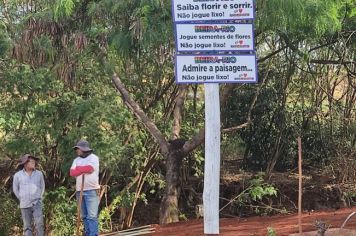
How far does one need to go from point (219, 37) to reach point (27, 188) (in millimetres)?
Answer: 5158

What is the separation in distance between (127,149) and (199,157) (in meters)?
2.00

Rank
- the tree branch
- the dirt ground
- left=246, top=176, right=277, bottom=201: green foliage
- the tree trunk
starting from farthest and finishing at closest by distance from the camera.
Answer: left=246, top=176, right=277, bottom=201: green foliage < the tree trunk < the tree branch < the dirt ground

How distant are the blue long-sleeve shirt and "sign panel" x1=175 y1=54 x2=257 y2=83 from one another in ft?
15.8

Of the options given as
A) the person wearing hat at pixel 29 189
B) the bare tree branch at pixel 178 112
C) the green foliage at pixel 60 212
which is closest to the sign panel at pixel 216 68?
the person wearing hat at pixel 29 189

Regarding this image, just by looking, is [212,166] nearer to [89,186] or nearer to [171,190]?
[89,186]

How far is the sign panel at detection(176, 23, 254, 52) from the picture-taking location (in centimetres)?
446

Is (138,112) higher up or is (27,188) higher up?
(138,112)

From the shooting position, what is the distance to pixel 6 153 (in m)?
11.7

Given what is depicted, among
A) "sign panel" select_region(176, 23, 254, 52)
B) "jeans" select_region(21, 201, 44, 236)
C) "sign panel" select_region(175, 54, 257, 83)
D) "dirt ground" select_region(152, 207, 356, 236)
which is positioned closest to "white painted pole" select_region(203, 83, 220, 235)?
"sign panel" select_region(175, 54, 257, 83)

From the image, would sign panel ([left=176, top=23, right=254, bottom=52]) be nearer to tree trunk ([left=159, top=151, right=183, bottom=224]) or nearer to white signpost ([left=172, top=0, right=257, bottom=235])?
white signpost ([left=172, top=0, right=257, bottom=235])

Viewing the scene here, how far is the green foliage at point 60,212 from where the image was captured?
11.5m

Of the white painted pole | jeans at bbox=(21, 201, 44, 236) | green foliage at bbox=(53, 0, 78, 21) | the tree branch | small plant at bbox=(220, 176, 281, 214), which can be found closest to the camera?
the white painted pole

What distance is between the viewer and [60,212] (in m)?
11.5

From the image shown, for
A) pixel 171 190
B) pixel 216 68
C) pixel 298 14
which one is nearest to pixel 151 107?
pixel 171 190
